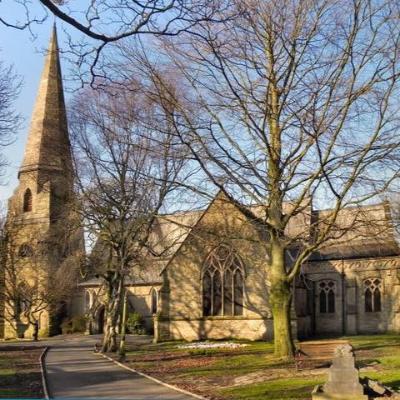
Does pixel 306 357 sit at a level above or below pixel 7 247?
below

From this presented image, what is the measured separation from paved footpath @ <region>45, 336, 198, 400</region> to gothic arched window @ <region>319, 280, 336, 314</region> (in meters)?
21.5

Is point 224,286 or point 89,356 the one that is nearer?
point 89,356

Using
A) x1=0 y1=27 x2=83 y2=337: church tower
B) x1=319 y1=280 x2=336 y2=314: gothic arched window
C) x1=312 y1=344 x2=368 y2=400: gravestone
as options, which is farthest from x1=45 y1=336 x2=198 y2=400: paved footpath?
x1=319 y1=280 x2=336 y2=314: gothic arched window

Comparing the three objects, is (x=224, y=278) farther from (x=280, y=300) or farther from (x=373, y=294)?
(x=280, y=300)

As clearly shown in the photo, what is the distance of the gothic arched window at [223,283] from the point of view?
3369cm

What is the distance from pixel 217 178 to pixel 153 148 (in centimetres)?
287

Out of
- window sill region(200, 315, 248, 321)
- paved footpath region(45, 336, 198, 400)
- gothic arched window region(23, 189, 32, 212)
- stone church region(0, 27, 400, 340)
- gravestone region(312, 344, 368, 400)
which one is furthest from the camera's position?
gothic arched window region(23, 189, 32, 212)

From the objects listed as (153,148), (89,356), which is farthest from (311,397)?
(89,356)

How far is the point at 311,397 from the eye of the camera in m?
12.4

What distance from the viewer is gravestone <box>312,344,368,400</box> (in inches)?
455

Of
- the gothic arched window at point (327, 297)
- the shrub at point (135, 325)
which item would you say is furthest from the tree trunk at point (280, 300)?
the shrub at point (135, 325)

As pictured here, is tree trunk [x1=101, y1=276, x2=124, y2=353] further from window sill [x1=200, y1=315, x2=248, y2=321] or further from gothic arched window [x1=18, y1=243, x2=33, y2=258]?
gothic arched window [x1=18, y1=243, x2=33, y2=258]

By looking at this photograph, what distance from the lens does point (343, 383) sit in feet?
38.4

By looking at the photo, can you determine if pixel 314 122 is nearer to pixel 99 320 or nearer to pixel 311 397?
pixel 311 397
